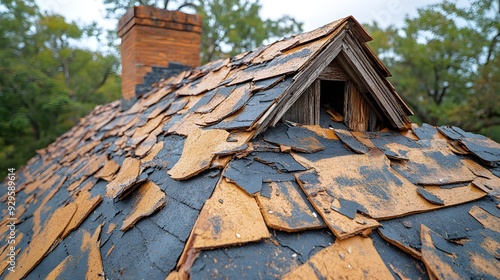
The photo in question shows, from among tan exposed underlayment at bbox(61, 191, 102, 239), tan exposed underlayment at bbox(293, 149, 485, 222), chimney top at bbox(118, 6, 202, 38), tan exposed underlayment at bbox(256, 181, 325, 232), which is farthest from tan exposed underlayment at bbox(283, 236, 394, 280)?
chimney top at bbox(118, 6, 202, 38)

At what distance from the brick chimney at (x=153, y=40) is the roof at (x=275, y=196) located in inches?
95.4

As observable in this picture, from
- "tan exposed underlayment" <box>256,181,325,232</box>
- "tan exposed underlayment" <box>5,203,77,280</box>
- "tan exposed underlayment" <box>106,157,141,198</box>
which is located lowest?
"tan exposed underlayment" <box>5,203,77,280</box>

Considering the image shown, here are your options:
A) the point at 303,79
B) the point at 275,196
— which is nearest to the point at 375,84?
the point at 303,79

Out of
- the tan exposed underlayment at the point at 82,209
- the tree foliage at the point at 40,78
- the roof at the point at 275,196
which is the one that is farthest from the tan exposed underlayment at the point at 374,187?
the tree foliage at the point at 40,78

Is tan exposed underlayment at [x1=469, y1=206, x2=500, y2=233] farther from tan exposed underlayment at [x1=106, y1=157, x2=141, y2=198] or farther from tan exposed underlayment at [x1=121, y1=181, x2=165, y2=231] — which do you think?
tan exposed underlayment at [x1=106, y1=157, x2=141, y2=198]

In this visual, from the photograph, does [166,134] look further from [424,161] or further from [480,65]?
[480,65]

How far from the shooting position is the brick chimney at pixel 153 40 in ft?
16.8

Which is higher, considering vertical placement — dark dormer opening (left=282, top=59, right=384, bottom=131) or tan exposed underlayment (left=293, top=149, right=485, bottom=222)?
dark dormer opening (left=282, top=59, right=384, bottom=131)

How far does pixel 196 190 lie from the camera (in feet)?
5.81

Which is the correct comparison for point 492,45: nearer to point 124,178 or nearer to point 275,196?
point 275,196

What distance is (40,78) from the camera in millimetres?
11203

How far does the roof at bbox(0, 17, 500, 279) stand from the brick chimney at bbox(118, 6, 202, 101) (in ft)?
7.95

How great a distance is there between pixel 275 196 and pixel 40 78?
1292 cm

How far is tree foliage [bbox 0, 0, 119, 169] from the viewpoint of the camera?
10.6m
